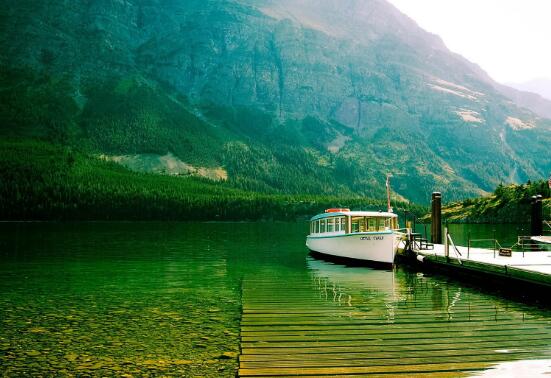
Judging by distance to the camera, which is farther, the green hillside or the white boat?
the green hillside

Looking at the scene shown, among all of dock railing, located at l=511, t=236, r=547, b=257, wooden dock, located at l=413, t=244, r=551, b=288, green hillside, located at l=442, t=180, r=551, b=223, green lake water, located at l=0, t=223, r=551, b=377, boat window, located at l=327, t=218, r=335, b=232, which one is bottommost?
green lake water, located at l=0, t=223, r=551, b=377

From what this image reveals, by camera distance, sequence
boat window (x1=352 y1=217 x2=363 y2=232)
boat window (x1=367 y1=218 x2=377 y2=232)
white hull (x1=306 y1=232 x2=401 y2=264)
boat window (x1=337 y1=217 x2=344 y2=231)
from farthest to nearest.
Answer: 1. boat window (x1=337 y1=217 x2=344 y2=231)
2. boat window (x1=352 y1=217 x2=363 y2=232)
3. boat window (x1=367 y1=218 x2=377 y2=232)
4. white hull (x1=306 y1=232 x2=401 y2=264)

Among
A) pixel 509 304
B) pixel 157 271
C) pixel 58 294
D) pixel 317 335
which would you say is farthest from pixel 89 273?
pixel 509 304

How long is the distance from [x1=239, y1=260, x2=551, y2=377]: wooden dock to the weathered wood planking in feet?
0.10

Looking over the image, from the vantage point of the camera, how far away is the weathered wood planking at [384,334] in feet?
57.4

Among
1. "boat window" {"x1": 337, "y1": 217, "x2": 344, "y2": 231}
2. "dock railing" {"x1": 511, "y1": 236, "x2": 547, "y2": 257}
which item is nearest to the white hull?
"boat window" {"x1": 337, "y1": 217, "x2": 344, "y2": 231}

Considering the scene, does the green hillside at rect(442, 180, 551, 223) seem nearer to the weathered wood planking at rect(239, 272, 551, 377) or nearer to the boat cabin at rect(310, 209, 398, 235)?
the boat cabin at rect(310, 209, 398, 235)

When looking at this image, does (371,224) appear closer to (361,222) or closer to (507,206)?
(361,222)

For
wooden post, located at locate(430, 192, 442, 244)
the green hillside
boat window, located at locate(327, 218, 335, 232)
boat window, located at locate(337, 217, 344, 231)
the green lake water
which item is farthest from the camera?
the green hillside

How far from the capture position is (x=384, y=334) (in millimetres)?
21656

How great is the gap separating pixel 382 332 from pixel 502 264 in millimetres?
16476

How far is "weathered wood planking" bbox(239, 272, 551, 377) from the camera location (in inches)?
689

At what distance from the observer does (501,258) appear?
39531 mm

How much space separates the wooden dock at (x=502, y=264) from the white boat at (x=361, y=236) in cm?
306
